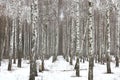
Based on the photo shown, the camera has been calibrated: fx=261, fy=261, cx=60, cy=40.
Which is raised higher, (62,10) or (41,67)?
(62,10)

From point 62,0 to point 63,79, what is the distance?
117 ft

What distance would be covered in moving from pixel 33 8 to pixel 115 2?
15.2 m

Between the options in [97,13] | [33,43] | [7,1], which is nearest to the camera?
[33,43]

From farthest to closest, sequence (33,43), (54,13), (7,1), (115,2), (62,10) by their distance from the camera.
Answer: (62,10), (54,13), (115,2), (7,1), (33,43)

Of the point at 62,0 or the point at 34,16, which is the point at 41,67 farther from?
the point at 62,0

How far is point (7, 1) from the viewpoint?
26938 mm

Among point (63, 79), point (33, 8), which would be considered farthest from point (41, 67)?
point (33, 8)

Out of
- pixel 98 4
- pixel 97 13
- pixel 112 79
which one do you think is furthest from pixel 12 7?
pixel 97 13

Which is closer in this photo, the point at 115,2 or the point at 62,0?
the point at 115,2

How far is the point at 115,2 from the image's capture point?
29.5 meters

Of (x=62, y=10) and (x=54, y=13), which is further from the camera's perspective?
(x=62, y=10)

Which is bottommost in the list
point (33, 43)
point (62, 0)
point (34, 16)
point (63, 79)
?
point (63, 79)

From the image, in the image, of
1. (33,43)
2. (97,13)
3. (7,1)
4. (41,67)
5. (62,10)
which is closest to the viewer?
(33,43)

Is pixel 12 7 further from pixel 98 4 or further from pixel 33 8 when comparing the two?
pixel 98 4
